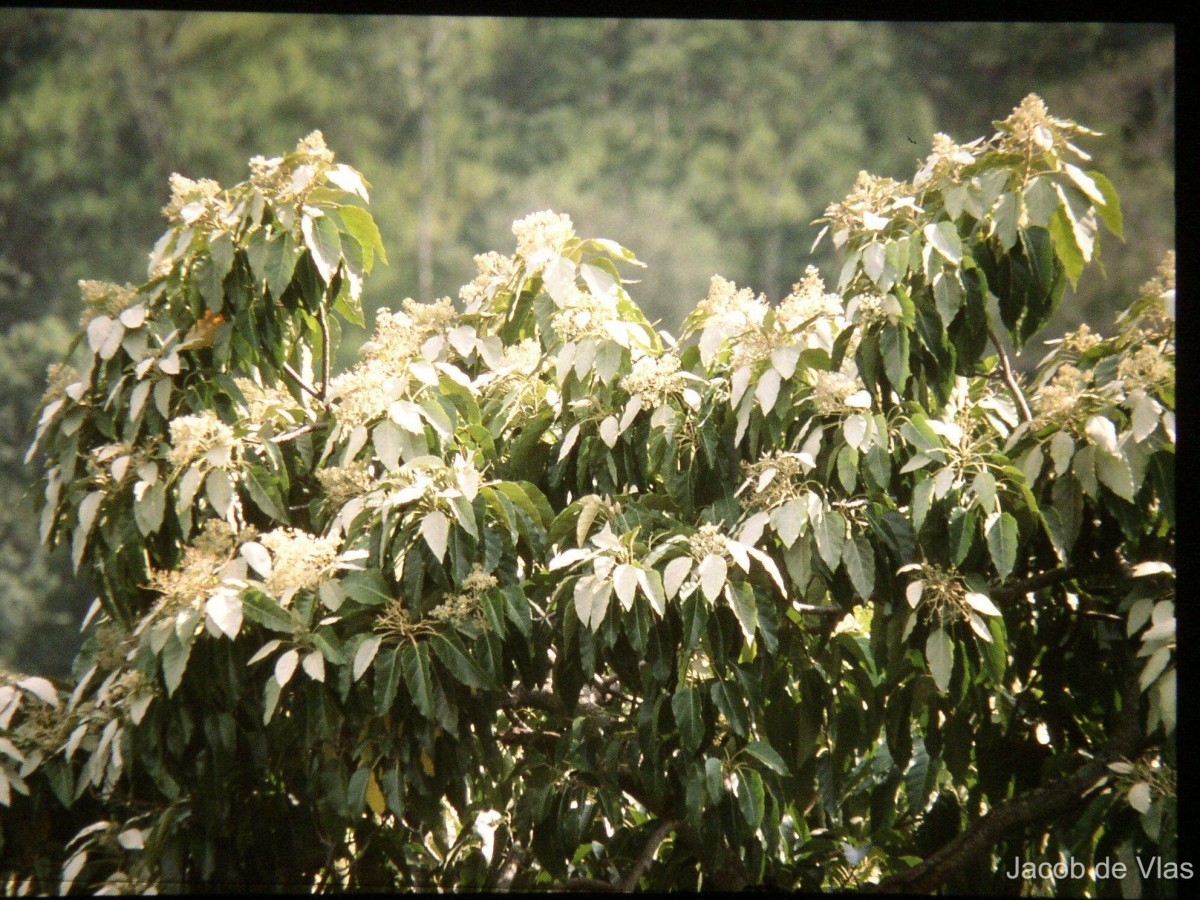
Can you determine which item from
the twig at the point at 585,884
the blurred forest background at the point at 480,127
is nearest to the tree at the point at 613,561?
the twig at the point at 585,884

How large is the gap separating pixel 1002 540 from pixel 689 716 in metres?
0.52

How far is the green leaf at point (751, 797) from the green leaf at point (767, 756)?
3cm

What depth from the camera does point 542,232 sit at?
1.97 meters

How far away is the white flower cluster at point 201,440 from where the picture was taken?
1762 millimetres

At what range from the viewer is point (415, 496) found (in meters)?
1.68

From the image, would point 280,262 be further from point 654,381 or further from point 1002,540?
point 1002,540

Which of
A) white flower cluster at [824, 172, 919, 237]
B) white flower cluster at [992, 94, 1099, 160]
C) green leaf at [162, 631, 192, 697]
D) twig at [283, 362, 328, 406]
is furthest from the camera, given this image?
twig at [283, 362, 328, 406]

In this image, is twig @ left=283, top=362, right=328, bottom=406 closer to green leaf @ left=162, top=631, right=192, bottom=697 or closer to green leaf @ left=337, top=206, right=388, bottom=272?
green leaf @ left=337, top=206, right=388, bottom=272

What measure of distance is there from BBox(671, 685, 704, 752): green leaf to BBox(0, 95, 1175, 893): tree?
0.01 m

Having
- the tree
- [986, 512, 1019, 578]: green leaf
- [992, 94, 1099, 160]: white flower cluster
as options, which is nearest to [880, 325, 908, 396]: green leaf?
the tree

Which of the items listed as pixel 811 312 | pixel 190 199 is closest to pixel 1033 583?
pixel 811 312

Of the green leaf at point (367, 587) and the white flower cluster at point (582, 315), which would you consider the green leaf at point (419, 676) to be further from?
the white flower cluster at point (582, 315)

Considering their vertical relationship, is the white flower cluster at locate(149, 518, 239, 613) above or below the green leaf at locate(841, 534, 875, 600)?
below

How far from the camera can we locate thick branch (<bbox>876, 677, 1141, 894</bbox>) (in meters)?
1.80
